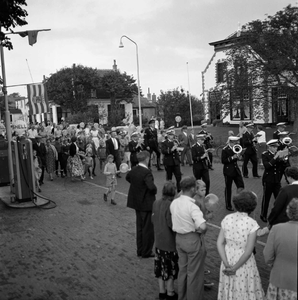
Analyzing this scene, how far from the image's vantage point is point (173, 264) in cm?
521

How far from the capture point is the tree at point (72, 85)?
54.4m

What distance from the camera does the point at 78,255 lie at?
7.03m

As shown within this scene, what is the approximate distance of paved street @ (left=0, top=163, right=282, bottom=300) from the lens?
560cm

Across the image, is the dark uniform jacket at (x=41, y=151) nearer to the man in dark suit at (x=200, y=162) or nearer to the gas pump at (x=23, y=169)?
the gas pump at (x=23, y=169)

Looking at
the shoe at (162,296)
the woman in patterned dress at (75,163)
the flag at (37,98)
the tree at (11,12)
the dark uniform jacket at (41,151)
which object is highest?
the tree at (11,12)

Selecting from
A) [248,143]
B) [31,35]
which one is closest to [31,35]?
[31,35]

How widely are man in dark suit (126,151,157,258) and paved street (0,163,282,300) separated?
0.29 metres

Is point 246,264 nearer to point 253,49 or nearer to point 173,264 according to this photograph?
point 173,264

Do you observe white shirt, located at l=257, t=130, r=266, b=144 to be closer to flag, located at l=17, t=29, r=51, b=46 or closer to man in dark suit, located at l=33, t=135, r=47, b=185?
man in dark suit, located at l=33, t=135, r=47, b=185

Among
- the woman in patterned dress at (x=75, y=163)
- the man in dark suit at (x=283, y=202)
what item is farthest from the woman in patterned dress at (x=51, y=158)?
the man in dark suit at (x=283, y=202)

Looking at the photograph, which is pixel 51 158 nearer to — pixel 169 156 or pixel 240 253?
pixel 169 156

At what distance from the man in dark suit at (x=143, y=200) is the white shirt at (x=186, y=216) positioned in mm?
1679

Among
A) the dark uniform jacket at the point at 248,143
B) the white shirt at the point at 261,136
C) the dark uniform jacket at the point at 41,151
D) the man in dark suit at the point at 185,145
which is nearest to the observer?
the dark uniform jacket at the point at 41,151

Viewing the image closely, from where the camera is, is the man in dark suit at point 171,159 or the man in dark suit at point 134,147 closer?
the man in dark suit at point 171,159
